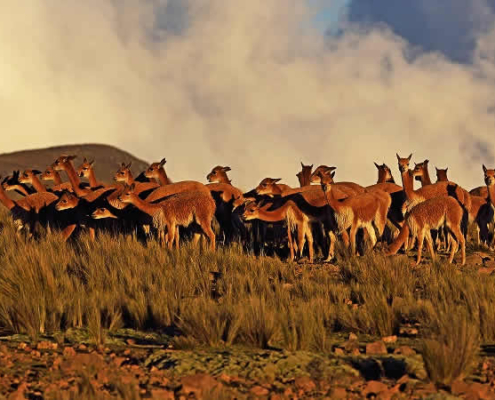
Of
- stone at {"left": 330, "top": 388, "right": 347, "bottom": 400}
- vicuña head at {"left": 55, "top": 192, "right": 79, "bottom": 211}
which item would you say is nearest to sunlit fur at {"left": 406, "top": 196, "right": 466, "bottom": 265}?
vicuña head at {"left": 55, "top": 192, "right": 79, "bottom": 211}

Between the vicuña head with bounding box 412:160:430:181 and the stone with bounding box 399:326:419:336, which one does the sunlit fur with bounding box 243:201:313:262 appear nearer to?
the vicuña head with bounding box 412:160:430:181

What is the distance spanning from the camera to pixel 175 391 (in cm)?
671

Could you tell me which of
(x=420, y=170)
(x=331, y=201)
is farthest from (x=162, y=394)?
(x=420, y=170)

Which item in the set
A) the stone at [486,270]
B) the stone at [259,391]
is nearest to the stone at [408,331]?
the stone at [259,391]

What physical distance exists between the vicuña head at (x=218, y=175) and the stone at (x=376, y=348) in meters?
→ 11.7

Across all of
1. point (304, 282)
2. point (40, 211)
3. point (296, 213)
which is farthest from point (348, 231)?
point (40, 211)

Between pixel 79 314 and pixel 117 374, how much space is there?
7.91ft

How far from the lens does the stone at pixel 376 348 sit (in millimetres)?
7909

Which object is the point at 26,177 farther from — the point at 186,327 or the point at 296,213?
the point at 186,327

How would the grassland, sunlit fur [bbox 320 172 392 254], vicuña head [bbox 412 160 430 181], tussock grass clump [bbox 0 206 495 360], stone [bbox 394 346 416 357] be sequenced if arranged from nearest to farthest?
the grassland
stone [bbox 394 346 416 357]
tussock grass clump [bbox 0 206 495 360]
sunlit fur [bbox 320 172 392 254]
vicuña head [bbox 412 160 430 181]

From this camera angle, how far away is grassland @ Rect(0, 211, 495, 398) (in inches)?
271

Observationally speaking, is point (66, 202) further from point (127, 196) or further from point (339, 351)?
point (339, 351)

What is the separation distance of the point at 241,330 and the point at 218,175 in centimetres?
1127

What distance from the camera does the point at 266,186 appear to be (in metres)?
17.9
